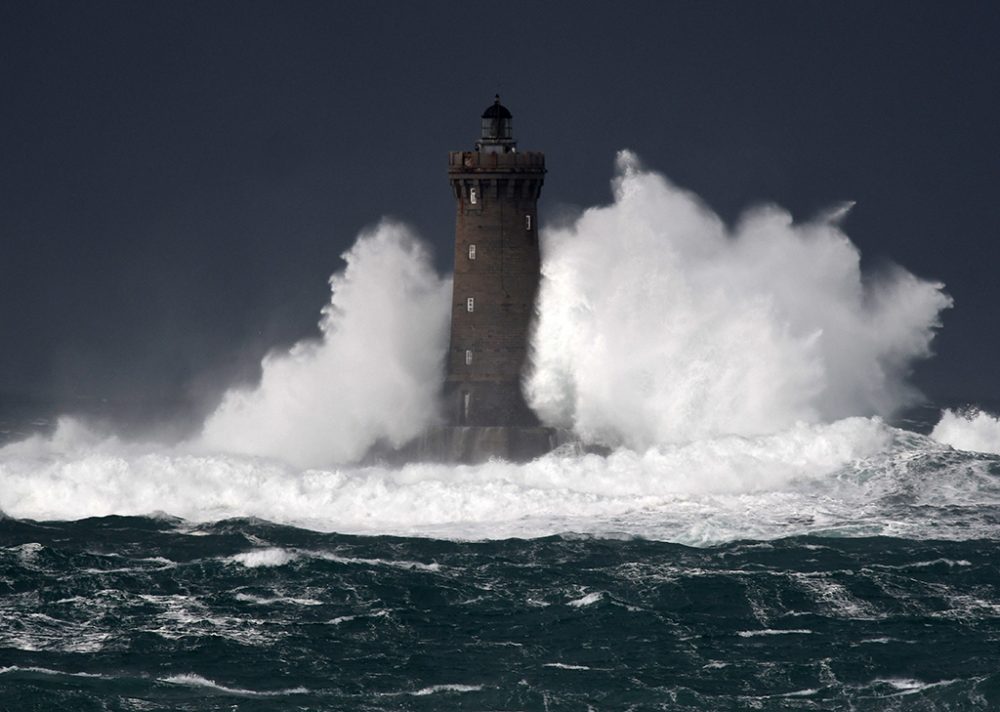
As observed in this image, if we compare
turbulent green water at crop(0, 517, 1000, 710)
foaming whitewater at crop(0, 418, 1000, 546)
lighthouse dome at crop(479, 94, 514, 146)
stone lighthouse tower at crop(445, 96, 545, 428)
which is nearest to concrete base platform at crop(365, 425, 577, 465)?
stone lighthouse tower at crop(445, 96, 545, 428)

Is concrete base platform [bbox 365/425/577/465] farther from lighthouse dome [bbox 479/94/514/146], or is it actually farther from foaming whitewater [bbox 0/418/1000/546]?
lighthouse dome [bbox 479/94/514/146]

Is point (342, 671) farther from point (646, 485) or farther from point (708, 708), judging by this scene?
point (646, 485)

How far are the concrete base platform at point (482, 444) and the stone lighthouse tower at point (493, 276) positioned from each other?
19.1 inches

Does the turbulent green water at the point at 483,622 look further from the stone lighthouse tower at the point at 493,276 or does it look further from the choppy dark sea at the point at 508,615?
the stone lighthouse tower at the point at 493,276

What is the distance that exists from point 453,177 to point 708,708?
3374cm

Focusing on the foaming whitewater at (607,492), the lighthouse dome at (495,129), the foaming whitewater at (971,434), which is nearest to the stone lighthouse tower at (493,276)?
the lighthouse dome at (495,129)

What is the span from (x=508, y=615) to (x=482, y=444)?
23975 mm

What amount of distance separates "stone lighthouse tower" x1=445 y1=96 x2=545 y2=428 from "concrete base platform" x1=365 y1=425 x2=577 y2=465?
0.49m

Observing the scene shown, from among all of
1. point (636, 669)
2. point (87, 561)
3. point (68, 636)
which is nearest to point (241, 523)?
point (87, 561)

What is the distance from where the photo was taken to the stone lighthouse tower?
74.8m

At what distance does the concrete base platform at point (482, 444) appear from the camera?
75.2m

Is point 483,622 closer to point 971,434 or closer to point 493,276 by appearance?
point 493,276

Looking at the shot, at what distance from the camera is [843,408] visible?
3194 inches

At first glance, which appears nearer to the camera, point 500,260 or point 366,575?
point 366,575
